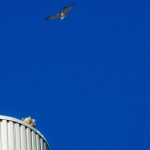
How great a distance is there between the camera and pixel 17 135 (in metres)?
21.6

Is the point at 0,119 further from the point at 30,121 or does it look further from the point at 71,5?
the point at 71,5

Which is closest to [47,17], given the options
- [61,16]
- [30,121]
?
[61,16]

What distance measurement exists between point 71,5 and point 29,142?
63.3ft

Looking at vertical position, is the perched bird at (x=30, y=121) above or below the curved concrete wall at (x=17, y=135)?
above

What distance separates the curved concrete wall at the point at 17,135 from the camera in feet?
69.8

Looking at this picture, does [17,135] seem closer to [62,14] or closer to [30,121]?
[30,121]

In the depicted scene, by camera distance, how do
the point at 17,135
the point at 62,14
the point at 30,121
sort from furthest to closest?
the point at 62,14 < the point at 30,121 < the point at 17,135

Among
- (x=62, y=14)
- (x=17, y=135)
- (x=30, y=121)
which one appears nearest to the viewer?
(x=17, y=135)

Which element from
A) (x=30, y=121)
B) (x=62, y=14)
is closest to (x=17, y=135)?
(x=30, y=121)

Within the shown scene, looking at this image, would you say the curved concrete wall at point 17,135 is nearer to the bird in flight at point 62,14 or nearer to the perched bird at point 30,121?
the perched bird at point 30,121

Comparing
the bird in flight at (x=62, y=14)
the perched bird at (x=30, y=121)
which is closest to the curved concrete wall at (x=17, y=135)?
the perched bird at (x=30, y=121)

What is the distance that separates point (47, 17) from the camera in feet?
139

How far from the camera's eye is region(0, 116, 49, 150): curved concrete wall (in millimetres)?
21281

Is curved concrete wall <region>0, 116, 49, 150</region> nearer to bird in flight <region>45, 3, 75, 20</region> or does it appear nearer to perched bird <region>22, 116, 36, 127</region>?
perched bird <region>22, 116, 36, 127</region>
